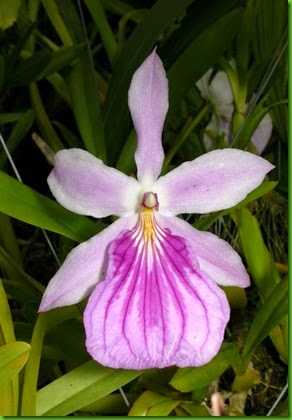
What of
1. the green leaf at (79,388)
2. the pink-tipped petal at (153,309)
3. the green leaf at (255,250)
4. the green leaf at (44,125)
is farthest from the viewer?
the green leaf at (44,125)

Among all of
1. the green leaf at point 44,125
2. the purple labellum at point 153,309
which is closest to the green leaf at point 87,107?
the green leaf at point 44,125

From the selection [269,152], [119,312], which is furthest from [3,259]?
[269,152]

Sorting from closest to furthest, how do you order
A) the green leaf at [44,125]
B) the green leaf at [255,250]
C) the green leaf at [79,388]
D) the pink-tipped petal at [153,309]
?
1. the pink-tipped petal at [153,309]
2. the green leaf at [79,388]
3. the green leaf at [255,250]
4. the green leaf at [44,125]

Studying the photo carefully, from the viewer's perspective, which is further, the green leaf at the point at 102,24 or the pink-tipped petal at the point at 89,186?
the green leaf at the point at 102,24

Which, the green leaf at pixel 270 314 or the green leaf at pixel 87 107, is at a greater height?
the green leaf at pixel 87 107

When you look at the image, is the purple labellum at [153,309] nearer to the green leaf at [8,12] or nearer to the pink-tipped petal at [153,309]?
the pink-tipped petal at [153,309]

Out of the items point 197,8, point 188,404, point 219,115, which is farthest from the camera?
point 219,115

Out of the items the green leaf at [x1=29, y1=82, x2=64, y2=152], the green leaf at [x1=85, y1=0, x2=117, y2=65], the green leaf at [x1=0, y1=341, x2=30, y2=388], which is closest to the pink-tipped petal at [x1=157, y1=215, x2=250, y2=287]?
the green leaf at [x1=0, y1=341, x2=30, y2=388]

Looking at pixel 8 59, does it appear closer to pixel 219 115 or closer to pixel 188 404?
pixel 219 115
